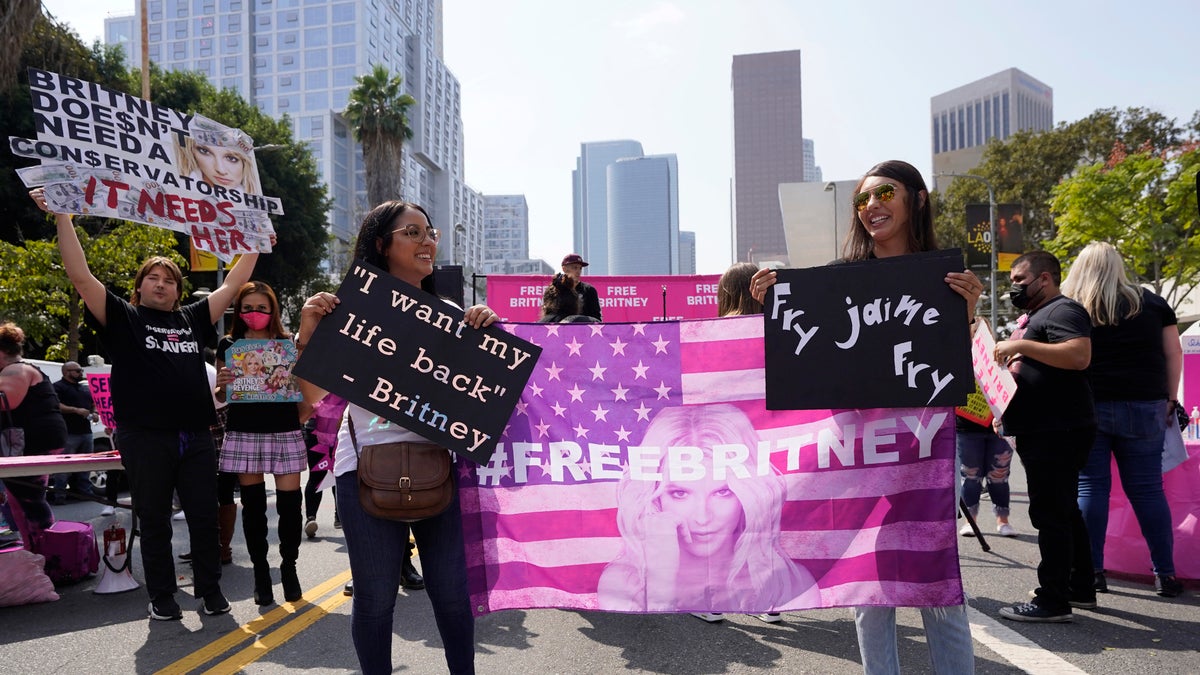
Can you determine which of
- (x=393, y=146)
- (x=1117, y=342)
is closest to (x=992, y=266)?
(x=393, y=146)

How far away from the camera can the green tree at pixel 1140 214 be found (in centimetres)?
2617

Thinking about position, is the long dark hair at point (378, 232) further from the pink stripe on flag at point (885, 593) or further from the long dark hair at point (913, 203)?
the pink stripe on flag at point (885, 593)

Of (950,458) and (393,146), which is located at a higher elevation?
(393,146)

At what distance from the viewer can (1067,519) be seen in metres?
4.37

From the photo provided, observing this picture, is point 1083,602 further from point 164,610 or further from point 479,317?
point 164,610

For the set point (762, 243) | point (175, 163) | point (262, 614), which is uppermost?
point (762, 243)

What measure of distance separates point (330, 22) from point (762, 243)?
9917 cm

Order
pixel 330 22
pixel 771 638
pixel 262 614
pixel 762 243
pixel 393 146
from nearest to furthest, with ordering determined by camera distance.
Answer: pixel 771 638 < pixel 262 614 < pixel 393 146 < pixel 330 22 < pixel 762 243

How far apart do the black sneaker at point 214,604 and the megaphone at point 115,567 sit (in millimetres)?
1125

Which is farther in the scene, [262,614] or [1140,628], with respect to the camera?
[262,614]

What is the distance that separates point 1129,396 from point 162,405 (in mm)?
5335

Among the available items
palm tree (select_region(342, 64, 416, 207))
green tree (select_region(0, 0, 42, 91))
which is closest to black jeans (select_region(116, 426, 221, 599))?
green tree (select_region(0, 0, 42, 91))

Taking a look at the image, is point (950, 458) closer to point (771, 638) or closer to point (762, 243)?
point (771, 638)

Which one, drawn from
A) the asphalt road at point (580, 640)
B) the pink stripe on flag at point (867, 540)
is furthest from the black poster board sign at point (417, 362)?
the asphalt road at point (580, 640)
